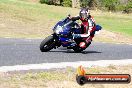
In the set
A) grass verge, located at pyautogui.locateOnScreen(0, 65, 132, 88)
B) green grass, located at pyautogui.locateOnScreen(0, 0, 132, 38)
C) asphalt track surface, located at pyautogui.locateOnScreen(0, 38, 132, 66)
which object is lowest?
green grass, located at pyautogui.locateOnScreen(0, 0, 132, 38)

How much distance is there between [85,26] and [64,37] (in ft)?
2.84

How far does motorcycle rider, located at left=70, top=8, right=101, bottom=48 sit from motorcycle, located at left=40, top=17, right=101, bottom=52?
5.7 inches

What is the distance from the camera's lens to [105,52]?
53.6 ft

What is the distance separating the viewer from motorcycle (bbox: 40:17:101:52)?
1504 cm

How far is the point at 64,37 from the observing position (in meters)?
15.3

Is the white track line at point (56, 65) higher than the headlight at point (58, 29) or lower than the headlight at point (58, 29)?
lower

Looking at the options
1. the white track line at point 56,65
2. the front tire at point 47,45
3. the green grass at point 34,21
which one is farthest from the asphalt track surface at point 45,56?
the green grass at point 34,21

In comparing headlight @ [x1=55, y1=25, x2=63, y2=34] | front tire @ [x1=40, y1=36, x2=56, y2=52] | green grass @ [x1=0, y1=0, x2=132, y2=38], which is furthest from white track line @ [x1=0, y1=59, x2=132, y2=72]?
green grass @ [x1=0, y1=0, x2=132, y2=38]

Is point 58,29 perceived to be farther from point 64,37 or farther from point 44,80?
point 44,80

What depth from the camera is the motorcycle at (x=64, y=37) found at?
49.3ft

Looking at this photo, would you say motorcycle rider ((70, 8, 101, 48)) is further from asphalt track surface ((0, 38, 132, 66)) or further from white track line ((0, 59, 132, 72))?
white track line ((0, 59, 132, 72))

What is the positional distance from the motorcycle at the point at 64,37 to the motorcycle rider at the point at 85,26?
146 mm

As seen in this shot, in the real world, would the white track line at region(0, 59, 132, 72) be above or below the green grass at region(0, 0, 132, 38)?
above

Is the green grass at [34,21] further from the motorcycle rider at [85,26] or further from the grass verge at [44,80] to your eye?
the grass verge at [44,80]
